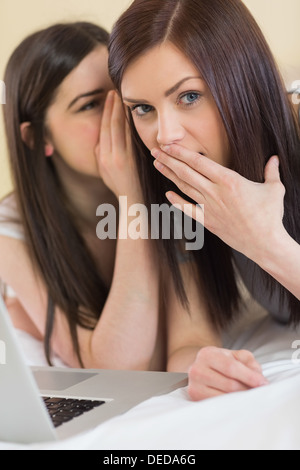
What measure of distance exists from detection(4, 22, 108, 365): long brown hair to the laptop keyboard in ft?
1.87

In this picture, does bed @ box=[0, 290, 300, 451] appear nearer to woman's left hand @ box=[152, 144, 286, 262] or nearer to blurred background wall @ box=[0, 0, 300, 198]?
woman's left hand @ box=[152, 144, 286, 262]

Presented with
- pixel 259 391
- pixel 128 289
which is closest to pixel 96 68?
pixel 128 289

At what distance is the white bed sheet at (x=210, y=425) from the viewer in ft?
2.21

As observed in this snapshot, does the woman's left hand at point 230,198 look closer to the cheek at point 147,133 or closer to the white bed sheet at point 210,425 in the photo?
the cheek at point 147,133

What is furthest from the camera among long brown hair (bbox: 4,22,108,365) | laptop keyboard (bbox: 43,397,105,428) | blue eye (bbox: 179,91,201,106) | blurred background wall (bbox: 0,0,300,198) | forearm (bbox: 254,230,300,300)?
blurred background wall (bbox: 0,0,300,198)

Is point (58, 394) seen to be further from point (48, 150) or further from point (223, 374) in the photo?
point (48, 150)

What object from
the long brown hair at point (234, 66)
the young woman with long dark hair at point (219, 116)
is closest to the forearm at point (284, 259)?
the young woman with long dark hair at point (219, 116)

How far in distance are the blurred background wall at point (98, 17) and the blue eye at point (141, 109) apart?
837 mm

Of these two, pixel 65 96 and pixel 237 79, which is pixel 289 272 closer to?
pixel 237 79

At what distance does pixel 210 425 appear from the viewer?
0.71 metres

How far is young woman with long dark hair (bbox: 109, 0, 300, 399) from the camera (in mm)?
1136

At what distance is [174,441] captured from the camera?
68 cm

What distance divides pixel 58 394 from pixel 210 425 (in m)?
0.36

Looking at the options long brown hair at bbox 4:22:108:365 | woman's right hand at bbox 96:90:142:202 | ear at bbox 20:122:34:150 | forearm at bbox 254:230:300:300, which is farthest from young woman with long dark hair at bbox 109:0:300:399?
ear at bbox 20:122:34:150
